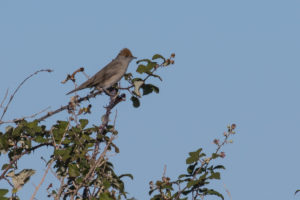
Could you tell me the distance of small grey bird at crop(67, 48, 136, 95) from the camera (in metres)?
9.77

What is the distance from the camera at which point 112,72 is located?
33.9 ft

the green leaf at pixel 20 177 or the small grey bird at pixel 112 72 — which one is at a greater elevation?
the small grey bird at pixel 112 72

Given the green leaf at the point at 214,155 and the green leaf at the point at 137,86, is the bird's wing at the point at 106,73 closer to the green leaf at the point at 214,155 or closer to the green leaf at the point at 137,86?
the green leaf at the point at 137,86

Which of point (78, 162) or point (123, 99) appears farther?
point (123, 99)

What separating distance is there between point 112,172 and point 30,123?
1093 mm

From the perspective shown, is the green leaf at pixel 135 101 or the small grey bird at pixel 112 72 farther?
the small grey bird at pixel 112 72

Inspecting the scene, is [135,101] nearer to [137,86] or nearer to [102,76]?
[137,86]

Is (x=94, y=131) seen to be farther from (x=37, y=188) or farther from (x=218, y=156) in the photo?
(x=37, y=188)

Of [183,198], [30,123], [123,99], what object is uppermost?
[123,99]

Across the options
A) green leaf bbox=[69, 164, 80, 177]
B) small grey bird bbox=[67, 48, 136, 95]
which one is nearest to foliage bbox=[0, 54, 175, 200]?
green leaf bbox=[69, 164, 80, 177]

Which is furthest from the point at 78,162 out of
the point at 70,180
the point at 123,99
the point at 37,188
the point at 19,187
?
the point at 37,188

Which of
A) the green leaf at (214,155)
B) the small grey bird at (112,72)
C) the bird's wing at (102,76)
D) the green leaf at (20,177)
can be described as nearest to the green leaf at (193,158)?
the green leaf at (214,155)

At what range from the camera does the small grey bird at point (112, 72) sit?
9.77 meters

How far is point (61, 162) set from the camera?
18.8ft
